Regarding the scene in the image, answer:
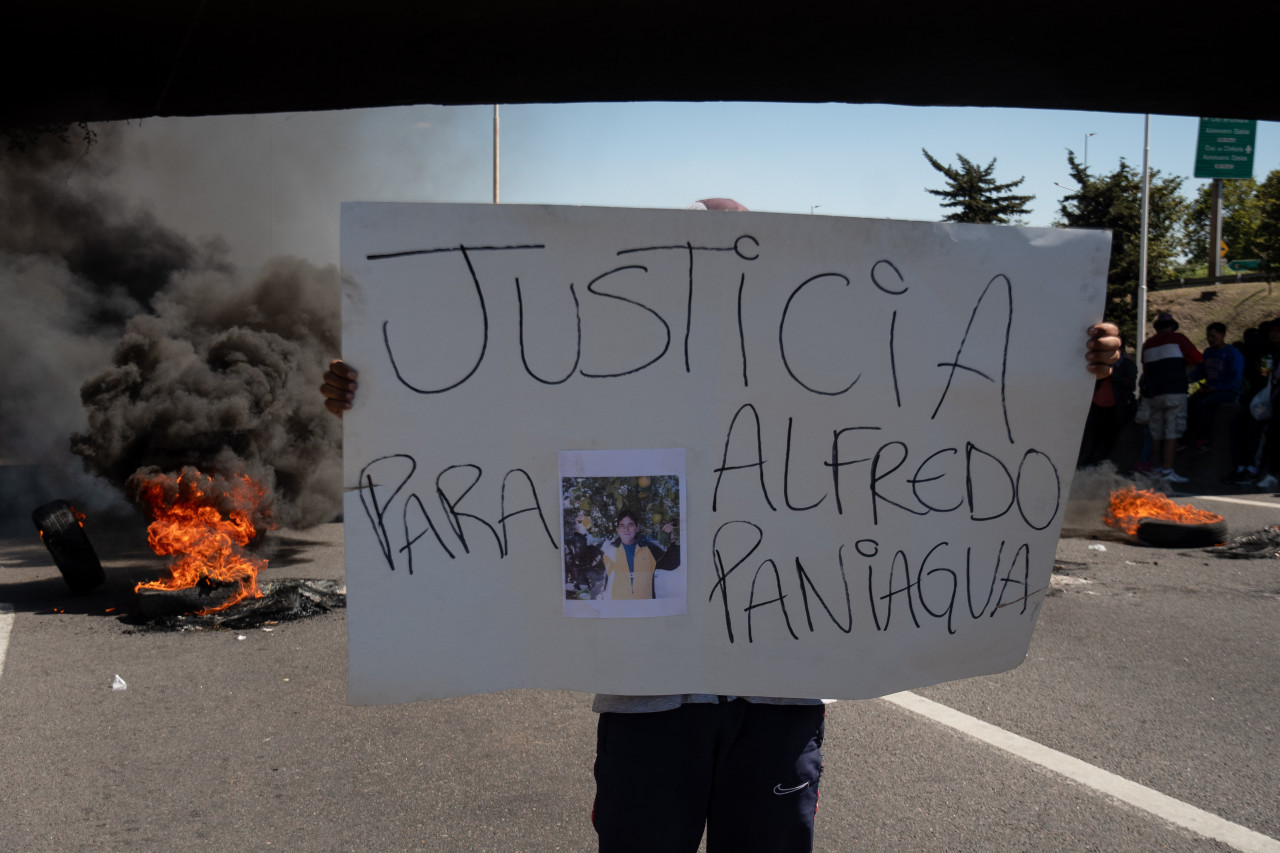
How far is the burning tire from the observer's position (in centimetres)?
646

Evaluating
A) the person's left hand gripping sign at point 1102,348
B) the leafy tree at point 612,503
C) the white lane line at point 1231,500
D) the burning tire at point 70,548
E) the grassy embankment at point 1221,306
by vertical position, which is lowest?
the burning tire at point 70,548

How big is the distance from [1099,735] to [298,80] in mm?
7480

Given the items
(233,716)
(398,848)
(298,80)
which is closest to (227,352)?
(298,80)

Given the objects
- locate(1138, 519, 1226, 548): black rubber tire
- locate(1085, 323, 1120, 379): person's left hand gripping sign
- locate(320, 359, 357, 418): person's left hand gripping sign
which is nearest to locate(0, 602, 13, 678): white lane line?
locate(320, 359, 357, 418): person's left hand gripping sign

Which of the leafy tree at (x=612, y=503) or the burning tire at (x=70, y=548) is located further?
the burning tire at (x=70, y=548)

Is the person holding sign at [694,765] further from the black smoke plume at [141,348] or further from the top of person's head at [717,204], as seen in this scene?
the black smoke plume at [141,348]

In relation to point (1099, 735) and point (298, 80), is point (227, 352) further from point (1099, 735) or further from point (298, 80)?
point (1099, 735)

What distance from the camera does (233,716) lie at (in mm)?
4285

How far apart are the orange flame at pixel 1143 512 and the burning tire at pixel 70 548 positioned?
798cm

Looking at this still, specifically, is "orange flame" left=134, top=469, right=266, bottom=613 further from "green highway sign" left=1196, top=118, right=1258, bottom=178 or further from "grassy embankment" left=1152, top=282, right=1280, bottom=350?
"grassy embankment" left=1152, top=282, right=1280, bottom=350

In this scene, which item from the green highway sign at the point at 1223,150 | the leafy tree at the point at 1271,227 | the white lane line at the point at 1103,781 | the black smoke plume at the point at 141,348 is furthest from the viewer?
the leafy tree at the point at 1271,227

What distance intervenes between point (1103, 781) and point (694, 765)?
2317 mm

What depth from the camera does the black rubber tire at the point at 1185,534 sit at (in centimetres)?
791

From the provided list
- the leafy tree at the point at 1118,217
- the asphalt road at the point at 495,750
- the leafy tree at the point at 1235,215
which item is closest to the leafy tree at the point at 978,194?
the leafy tree at the point at 1118,217
